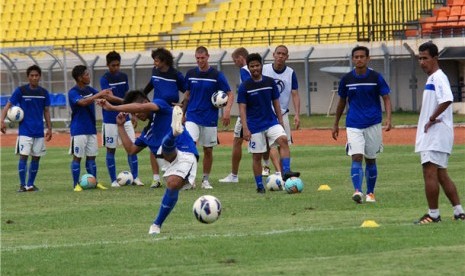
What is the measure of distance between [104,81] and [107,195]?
2.49 m

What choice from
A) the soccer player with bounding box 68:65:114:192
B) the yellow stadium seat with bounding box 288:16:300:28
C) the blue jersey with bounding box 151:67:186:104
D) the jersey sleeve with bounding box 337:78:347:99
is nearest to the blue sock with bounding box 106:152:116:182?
the soccer player with bounding box 68:65:114:192

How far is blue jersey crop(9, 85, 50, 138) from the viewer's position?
19.6 metres

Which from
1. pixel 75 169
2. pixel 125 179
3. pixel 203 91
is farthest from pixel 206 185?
pixel 75 169

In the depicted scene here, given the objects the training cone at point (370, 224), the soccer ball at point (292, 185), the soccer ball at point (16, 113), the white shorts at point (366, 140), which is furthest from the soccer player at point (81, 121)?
the training cone at point (370, 224)

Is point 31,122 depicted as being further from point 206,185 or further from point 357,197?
point 357,197

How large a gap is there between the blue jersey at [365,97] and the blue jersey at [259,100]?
1983mm

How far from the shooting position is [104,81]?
20000 millimetres

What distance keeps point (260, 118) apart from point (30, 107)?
14.1 ft

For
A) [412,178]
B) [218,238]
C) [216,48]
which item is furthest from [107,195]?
[216,48]

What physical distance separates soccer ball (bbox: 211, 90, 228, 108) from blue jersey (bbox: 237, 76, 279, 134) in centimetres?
112

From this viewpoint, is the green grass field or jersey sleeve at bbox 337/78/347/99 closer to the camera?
the green grass field

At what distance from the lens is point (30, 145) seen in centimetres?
1969

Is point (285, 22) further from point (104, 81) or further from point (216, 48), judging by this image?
point (104, 81)

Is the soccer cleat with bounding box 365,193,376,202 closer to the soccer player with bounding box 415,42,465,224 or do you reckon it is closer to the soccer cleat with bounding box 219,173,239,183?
the soccer player with bounding box 415,42,465,224
